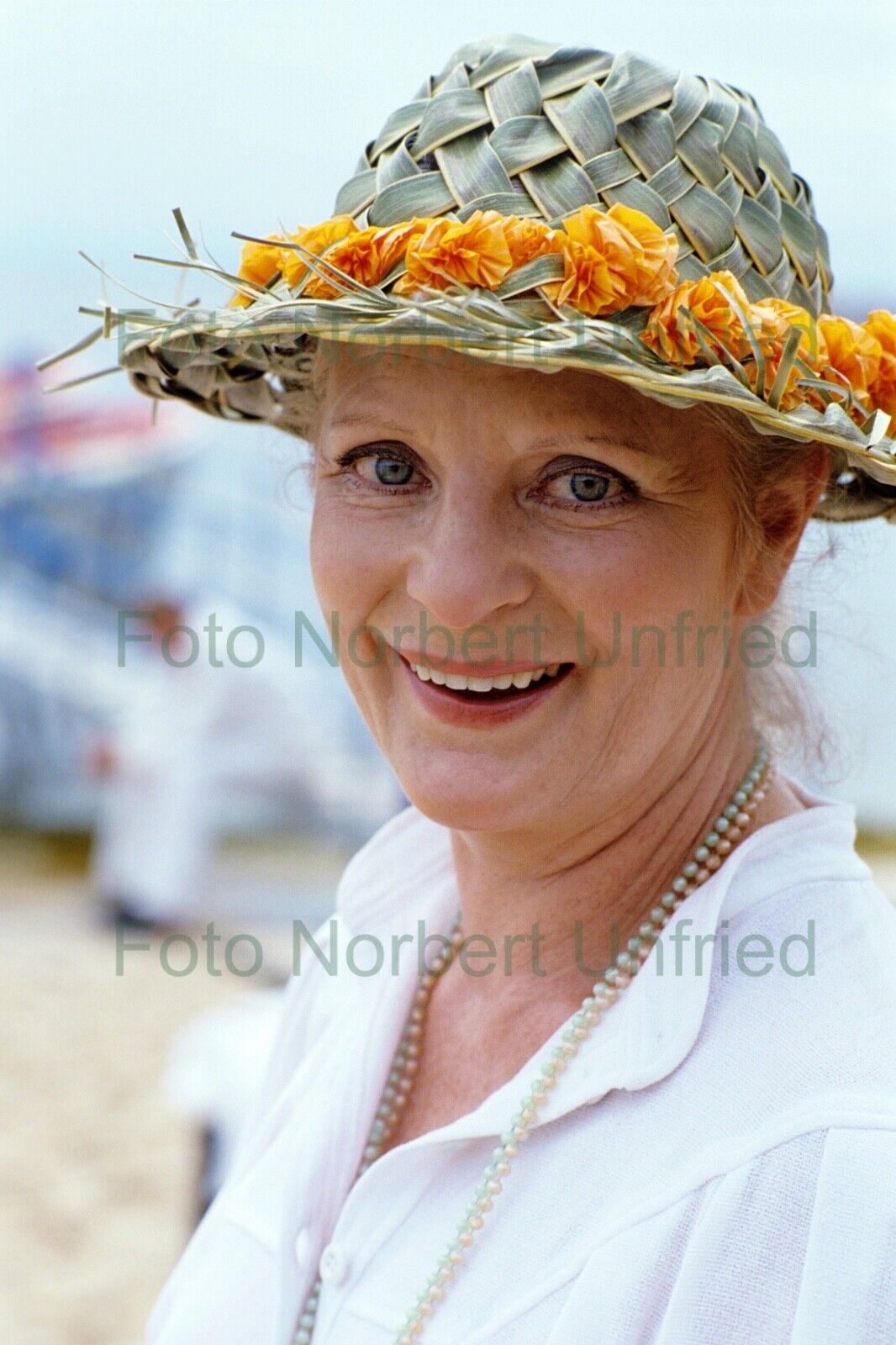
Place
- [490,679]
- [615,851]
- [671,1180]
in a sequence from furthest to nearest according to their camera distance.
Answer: [615,851], [490,679], [671,1180]

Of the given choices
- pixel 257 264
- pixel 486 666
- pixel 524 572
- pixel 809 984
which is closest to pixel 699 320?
pixel 524 572

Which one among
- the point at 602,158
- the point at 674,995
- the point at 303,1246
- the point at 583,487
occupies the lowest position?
the point at 303,1246

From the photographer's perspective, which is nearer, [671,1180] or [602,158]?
[671,1180]

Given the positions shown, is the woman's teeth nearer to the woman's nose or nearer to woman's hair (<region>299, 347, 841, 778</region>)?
the woman's nose

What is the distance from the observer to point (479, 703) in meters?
1.57

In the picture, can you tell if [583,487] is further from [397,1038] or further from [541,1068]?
[397,1038]

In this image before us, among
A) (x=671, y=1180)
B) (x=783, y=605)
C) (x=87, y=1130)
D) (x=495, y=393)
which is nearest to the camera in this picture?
→ (x=671, y=1180)

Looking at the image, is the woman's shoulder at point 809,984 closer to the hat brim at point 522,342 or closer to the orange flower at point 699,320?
the hat brim at point 522,342

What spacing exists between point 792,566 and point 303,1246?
100 centimetres

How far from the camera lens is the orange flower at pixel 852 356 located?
148 cm

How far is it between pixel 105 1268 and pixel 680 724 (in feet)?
12.2

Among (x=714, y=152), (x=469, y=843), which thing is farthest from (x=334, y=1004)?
(x=714, y=152)

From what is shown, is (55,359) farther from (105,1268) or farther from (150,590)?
(150,590)

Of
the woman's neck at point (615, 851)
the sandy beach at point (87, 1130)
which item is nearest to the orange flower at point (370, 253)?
the woman's neck at point (615, 851)
